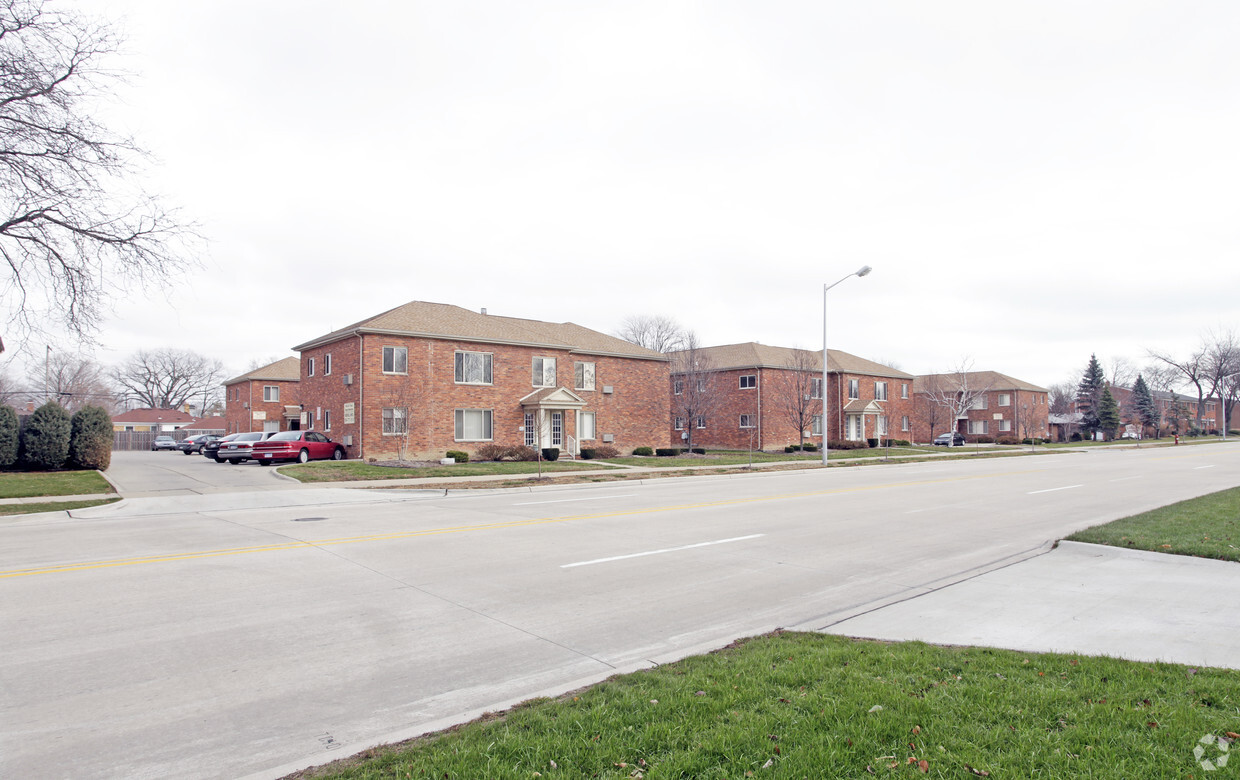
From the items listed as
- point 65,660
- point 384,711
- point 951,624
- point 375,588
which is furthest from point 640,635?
point 65,660

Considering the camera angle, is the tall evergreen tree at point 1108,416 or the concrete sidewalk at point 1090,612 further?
the tall evergreen tree at point 1108,416

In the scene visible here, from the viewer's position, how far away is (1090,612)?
22.0 ft

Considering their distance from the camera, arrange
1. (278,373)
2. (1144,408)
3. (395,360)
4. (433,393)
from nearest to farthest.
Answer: (395,360), (433,393), (278,373), (1144,408)

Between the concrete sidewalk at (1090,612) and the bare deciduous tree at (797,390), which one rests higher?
the bare deciduous tree at (797,390)

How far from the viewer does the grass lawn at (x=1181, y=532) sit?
9.16 m

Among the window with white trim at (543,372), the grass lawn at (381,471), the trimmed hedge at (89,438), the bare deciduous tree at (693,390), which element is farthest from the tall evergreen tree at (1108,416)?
the trimmed hedge at (89,438)

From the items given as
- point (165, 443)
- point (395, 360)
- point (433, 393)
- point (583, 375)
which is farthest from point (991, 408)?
point (165, 443)

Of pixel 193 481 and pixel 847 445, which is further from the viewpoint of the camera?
pixel 847 445

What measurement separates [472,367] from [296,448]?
8731 millimetres

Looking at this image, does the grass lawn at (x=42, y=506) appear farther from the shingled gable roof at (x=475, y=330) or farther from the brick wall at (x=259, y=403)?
the brick wall at (x=259, y=403)

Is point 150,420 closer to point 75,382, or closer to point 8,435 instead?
point 75,382

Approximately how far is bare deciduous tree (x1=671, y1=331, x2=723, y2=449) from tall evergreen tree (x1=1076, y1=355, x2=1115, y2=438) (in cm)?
5483

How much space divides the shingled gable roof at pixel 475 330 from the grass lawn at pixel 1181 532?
27.8m

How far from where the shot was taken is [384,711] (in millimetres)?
4582
